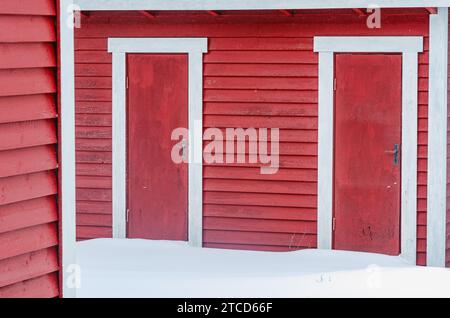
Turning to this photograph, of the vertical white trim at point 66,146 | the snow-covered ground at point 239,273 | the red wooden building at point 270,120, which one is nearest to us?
the vertical white trim at point 66,146

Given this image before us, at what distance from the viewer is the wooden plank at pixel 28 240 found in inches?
211

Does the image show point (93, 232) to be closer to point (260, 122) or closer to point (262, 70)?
point (260, 122)

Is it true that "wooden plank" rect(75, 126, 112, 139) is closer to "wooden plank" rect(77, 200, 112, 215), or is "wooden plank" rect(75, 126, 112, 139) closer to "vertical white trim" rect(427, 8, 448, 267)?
"wooden plank" rect(77, 200, 112, 215)

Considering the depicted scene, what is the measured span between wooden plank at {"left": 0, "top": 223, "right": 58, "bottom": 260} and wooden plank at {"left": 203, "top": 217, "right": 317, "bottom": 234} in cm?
666

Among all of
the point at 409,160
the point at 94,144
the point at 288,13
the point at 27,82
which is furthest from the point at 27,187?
the point at 94,144

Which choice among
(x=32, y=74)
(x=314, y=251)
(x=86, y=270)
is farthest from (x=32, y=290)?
(x=314, y=251)

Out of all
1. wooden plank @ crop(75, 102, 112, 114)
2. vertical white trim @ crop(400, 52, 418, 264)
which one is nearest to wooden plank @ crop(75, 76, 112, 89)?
wooden plank @ crop(75, 102, 112, 114)

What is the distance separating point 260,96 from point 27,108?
6.82m

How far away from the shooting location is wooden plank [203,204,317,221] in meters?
12.1

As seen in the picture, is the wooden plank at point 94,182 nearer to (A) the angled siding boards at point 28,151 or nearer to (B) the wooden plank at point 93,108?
(B) the wooden plank at point 93,108

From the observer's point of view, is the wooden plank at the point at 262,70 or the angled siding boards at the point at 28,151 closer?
the angled siding boards at the point at 28,151

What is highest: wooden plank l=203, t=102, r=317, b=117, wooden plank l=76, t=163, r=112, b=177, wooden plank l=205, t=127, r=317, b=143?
wooden plank l=203, t=102, r=317, b=117

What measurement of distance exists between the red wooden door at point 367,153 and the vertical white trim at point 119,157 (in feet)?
8.71

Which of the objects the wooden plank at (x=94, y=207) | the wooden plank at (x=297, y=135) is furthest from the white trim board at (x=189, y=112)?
the wooden plank at (x=297, y=135)
